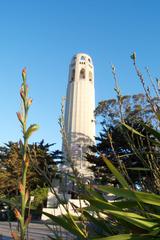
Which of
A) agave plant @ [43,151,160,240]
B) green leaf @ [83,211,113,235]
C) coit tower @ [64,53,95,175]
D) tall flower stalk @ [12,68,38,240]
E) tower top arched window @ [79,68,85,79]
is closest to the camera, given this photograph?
tall flower stalk @ [12,68,38,240]

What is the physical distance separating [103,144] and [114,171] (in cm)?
2575

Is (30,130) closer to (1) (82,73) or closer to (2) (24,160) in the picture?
(2) (24,160)

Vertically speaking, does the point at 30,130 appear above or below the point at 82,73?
below

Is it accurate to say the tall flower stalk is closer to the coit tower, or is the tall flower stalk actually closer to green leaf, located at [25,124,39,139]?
green leaf, located at [25,124,39,139]

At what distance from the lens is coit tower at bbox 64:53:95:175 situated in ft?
149

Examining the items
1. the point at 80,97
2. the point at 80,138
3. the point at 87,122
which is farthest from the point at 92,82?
the point at 80,138

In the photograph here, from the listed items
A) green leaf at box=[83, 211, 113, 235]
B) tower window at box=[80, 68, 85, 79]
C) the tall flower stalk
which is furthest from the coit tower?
the tall flower stalk

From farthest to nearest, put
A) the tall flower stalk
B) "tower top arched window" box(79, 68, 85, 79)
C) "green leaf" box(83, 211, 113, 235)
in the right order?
"tower top arched window" box(79, 68, 85, 79), "green leaf" box(83, 211, 113, 235), the tall flower stalk

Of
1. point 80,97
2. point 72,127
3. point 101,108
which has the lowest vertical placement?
point 101,108

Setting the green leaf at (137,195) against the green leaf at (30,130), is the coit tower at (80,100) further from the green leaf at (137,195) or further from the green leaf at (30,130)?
the green leaf at (30,130)

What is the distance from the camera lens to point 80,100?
4803 centimetres

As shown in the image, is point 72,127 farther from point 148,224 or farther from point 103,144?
point 148,224

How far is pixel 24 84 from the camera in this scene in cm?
73

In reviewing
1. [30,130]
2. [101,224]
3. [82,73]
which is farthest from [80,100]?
[30,130]
